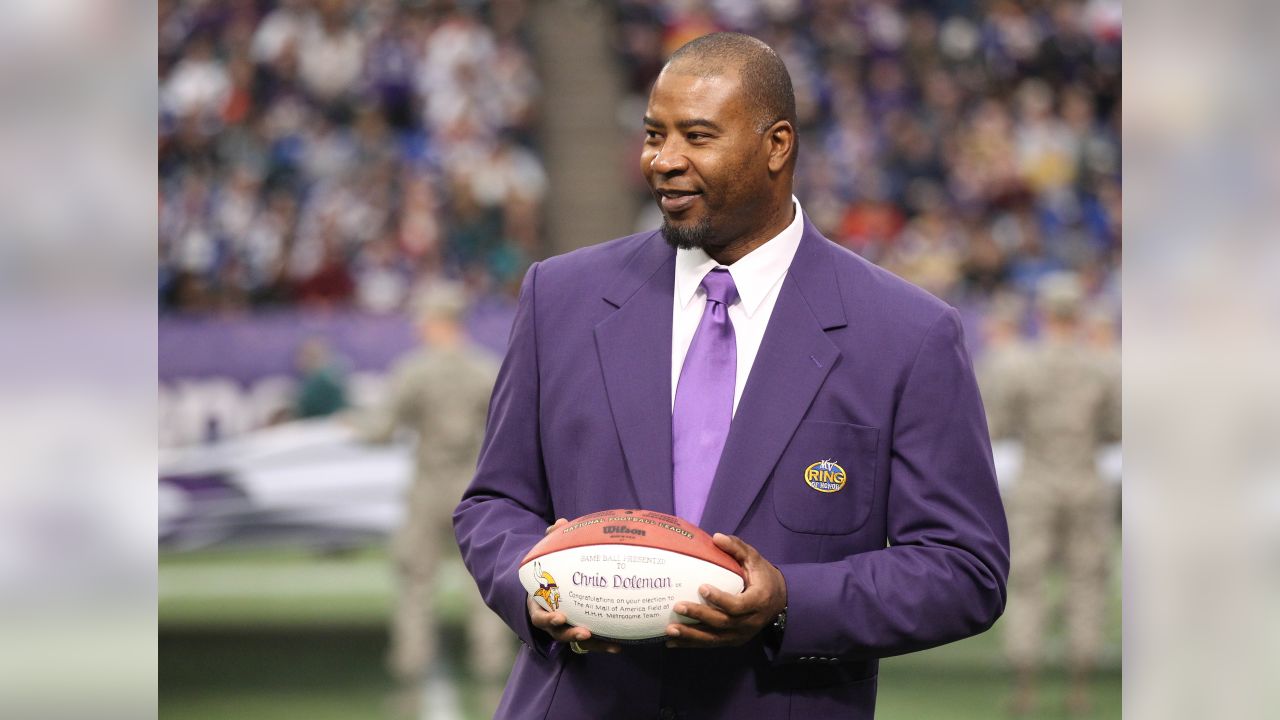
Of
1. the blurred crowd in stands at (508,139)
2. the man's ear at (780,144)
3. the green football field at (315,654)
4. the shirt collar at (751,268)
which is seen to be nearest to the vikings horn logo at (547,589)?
the shirt collar at (751,268)

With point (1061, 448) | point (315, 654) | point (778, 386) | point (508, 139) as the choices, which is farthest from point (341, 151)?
point (778, 386)

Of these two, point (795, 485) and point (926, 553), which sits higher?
point (795, 485)

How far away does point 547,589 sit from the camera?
Answer: 2.29 metres

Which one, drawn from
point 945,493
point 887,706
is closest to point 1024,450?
point 887,706

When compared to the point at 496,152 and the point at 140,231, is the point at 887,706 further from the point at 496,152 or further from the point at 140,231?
the point at 496,152

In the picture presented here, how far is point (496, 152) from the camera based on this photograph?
14953mm

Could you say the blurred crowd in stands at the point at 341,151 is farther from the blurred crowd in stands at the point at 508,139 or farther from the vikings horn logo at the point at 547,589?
the vikings horn logo at the point at 547,589

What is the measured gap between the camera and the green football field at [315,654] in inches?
308

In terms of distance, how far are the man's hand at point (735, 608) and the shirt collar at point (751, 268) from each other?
1.50ft

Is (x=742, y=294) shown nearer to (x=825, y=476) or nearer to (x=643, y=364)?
(x=643, y=364)

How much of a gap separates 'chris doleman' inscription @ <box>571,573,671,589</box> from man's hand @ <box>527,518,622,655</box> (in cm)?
6

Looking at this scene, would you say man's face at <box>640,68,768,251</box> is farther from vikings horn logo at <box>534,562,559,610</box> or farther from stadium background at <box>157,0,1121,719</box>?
stadium background at <box>157,0,1121,719</box>

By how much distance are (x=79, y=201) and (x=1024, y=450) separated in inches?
289

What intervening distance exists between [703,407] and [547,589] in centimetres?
39
